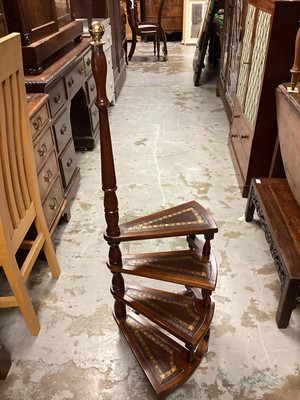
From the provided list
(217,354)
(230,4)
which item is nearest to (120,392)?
(217,354)

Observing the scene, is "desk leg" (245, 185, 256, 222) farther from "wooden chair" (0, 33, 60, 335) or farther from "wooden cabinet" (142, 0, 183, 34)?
"wooden cabinet" (142, 0, 183, 34)

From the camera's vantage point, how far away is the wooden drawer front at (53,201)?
1.84 m

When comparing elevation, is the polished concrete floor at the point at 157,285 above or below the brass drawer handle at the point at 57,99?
below

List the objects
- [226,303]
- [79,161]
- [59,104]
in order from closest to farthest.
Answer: [226,303], [59,104], [79,161]

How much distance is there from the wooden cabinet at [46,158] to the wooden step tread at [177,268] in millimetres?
699

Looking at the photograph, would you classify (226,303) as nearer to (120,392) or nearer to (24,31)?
(120,392)

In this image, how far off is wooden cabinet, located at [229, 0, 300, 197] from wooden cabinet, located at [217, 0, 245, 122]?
0.40m

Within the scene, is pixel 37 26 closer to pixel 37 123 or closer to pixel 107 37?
pixel 37 123

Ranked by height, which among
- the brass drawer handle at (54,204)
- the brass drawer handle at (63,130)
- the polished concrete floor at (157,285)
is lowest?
the polished concrete floor at (157,285)

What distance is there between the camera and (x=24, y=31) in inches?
69.0

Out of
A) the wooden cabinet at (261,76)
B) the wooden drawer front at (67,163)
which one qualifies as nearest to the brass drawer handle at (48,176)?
the wooden drawer front at (67,163)

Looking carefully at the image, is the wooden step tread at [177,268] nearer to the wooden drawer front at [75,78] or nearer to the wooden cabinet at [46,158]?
the wooden cabinet at [46,158]

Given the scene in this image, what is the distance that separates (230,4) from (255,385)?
11.5 feet

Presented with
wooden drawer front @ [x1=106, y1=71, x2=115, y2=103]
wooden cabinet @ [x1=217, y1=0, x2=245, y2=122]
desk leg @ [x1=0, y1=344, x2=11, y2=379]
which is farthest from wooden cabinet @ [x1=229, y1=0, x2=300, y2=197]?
desk leg @ [x1=0, y1=344, x2=11, y2=379]
